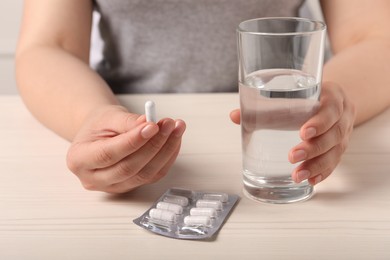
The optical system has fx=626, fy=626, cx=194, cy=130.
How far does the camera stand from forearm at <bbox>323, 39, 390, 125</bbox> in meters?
0.77

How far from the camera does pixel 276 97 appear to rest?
1.78 ft

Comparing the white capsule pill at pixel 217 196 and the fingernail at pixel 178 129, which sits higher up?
the fingernail at pixel 178 129

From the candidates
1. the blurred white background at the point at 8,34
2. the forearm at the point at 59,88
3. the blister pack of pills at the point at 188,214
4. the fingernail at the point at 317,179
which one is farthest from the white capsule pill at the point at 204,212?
the blurred white background at the point at 8,34

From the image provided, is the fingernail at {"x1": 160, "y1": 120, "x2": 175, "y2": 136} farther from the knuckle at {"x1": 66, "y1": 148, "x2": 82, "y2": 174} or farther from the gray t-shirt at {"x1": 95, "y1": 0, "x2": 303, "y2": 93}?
the gray t-shirt at {"x1": 95, "y1": 0, "x2": 303, "y2": 93}

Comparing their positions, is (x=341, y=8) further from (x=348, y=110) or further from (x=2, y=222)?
(x=2, y=222)

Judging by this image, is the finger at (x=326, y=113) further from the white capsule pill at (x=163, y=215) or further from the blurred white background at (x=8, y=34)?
the blurred white background at (x=8, y=34)

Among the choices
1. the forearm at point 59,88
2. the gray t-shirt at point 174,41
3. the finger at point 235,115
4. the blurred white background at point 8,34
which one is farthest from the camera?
the blurred white background at point 8,34

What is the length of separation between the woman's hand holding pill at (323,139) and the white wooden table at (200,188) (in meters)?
0.03

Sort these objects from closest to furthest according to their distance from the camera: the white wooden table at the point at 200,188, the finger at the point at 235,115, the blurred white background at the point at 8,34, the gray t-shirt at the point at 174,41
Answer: the white wooden table at the point at 200,188 → the finger at the point at 235,115 → the gray t-shirt at the point at 174,41 → the blurred white background at the point at 8,34

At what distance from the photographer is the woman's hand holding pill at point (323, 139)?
0.55 m

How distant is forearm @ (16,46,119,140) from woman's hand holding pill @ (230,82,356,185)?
209 mm

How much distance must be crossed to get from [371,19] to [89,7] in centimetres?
44

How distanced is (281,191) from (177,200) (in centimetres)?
10

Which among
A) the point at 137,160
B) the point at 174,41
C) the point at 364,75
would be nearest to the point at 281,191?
the point at 137,160
